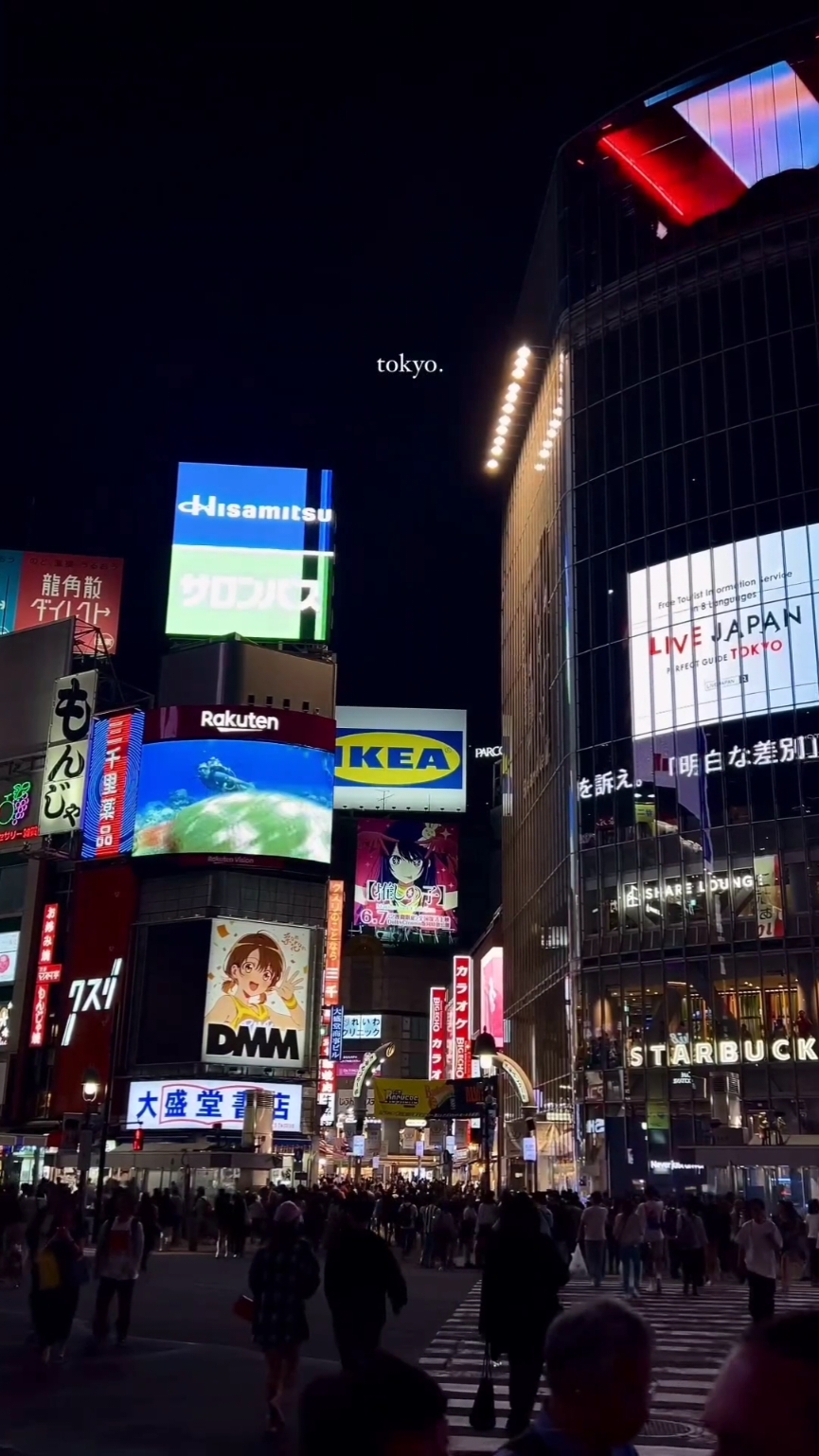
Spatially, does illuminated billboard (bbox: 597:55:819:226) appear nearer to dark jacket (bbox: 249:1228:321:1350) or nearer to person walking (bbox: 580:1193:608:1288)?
person walking (bbox: 580:1193:608:1288)

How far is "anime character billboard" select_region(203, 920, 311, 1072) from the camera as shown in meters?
56.2

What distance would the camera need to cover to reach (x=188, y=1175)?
44.4 m

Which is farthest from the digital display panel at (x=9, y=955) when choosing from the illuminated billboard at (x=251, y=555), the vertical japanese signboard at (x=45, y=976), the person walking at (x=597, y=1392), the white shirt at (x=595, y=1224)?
the person walking at (x=597, y=1392)

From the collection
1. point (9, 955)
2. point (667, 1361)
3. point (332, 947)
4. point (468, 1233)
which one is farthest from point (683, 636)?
point (667, 1361)

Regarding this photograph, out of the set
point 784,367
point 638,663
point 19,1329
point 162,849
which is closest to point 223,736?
point 162,849

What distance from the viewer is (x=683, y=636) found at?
164ft

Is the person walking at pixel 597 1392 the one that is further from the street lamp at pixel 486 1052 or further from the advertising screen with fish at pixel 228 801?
the advertising screen with fish at pixel 228 801

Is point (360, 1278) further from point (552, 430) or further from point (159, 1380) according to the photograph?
point (552, 430)

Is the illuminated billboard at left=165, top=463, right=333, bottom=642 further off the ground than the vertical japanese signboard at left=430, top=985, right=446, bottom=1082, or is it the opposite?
the illuminated billboard at left=165, top=463, right=333, bottom=642

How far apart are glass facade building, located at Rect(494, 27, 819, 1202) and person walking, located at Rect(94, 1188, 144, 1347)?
27.3 meters

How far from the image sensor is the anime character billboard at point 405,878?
95438 mm

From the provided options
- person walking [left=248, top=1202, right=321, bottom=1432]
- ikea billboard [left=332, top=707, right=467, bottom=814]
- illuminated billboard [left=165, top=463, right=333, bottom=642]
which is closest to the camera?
person walking [left=248, top=1202, right=321, bottom=1432]

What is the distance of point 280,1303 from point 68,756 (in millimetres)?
53440

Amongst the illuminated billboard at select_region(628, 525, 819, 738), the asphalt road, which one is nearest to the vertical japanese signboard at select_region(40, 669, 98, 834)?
the illuminated billboard at select_region(628, 525, 819, 738)
